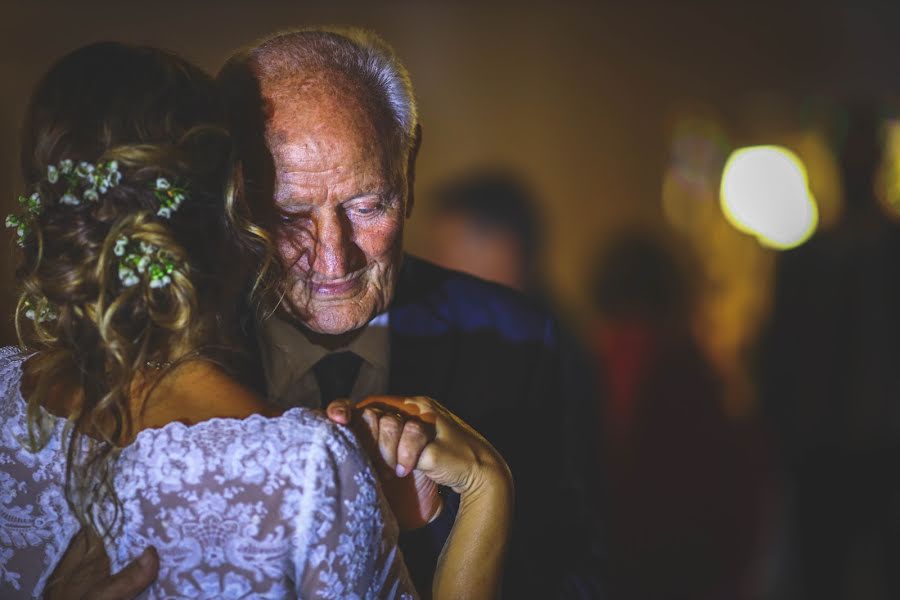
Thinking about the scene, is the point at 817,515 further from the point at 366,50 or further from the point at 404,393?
the point at 366,50

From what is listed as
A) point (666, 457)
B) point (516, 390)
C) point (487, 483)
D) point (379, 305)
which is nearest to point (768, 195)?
point (666, 457)

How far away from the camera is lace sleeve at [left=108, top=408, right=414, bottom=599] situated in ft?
3.40

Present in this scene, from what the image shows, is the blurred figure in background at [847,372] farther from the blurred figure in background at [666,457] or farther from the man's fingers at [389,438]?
the man's fingers at [389,438]

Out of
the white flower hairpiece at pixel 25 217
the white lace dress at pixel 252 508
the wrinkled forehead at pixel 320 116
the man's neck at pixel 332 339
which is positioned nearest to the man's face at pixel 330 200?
the wrinkled forehead at pixel 320 116

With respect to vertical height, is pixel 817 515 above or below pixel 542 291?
below

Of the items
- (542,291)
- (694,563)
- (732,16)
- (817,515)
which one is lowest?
(694,563)

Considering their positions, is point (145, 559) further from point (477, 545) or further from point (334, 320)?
point (334, 320)

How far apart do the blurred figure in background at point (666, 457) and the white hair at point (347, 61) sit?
2.30m

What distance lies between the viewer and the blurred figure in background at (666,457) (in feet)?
12.3

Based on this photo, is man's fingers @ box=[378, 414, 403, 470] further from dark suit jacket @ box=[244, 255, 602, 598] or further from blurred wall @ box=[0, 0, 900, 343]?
blurred wall @ box=[0, 0, 900, 343]

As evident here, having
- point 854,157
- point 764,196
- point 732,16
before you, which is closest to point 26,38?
point 854,157

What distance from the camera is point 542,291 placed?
4762mm

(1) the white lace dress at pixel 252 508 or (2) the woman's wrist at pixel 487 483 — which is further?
(2) the woman's wrist at pixel 487 483

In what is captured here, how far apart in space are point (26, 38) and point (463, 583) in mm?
3536
